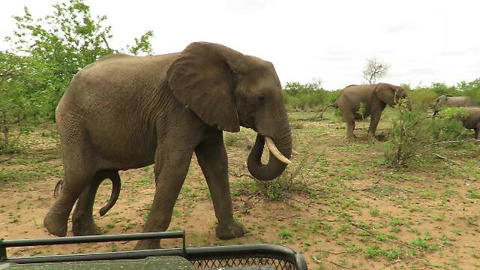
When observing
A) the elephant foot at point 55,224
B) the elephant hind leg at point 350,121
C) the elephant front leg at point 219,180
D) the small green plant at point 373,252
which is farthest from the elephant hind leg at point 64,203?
the elephant hind leg at point 350,121

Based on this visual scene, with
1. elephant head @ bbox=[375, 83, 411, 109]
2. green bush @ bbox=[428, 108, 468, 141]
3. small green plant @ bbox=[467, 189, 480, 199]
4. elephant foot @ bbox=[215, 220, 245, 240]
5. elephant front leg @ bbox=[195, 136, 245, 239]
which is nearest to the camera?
elephant front leg @ bbox=[195, 136, 245, 239]

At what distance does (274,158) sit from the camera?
143 inches

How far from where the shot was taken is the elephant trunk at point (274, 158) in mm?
3512

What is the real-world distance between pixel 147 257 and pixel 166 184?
2.06 metres

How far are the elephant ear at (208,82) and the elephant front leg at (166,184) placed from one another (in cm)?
46

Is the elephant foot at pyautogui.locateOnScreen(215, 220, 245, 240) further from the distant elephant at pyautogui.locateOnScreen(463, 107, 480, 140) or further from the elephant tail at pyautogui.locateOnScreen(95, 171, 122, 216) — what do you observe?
the distant elephant at pyautogui.locateOnScreen(463, 107, 480, 140)

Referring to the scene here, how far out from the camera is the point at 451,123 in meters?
8.84

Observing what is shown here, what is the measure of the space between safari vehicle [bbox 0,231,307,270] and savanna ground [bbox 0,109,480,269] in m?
2.13

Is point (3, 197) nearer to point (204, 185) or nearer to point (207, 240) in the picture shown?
point (204, 185)

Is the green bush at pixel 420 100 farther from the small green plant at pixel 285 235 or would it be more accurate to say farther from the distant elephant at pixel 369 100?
the small green plant at pixel 285 235

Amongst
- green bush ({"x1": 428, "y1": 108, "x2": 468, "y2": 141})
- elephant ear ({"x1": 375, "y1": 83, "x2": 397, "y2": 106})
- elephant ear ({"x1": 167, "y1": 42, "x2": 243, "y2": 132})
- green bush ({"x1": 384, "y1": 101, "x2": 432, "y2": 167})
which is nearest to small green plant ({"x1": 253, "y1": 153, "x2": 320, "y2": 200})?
elephant ear ({"x1": 167, "y1": 42, "x2": 243, "y2": 132})

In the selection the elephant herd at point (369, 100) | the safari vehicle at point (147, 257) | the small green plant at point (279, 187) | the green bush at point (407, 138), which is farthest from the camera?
the elephant herd at point (369, 100)

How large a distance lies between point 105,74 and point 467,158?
27.8 feet

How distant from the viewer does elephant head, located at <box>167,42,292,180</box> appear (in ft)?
11.0
